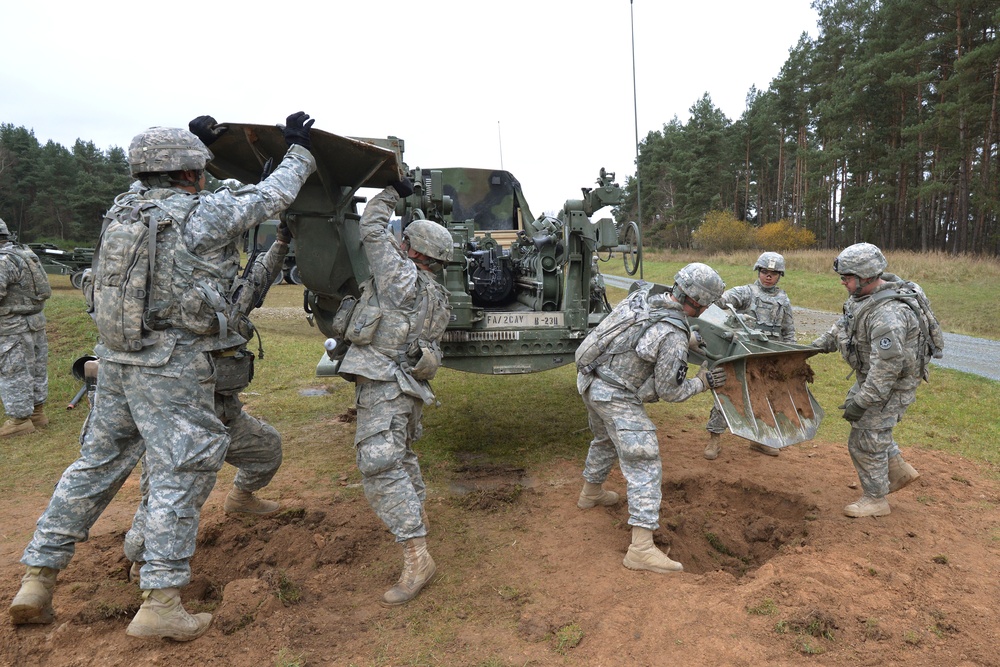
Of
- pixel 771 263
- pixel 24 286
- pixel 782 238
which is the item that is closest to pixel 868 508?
pixel 771 263

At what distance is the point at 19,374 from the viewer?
21.2 ft

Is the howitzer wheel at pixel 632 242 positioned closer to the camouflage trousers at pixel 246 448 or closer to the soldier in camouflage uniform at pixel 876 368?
the soldier in camouflage uniform at pixel 876 368

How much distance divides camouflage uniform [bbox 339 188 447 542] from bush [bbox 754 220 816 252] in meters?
32.3

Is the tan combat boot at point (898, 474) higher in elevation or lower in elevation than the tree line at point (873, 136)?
lower

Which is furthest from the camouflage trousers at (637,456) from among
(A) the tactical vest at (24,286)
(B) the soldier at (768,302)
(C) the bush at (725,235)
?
(C) the bush at (725,235)

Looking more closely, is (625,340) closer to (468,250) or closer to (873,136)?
(468,250)

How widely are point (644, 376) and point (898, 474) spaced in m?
2.06

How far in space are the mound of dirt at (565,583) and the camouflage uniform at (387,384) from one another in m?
0.49

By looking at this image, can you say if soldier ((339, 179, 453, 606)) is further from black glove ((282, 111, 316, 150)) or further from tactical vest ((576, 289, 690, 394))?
tactical vest ((576, 289, 690, 394))

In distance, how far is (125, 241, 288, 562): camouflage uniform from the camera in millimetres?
3369

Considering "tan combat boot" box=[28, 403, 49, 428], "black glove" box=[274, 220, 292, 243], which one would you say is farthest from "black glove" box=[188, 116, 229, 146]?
"tan combat boot" box=[28, 403, 49, 428]

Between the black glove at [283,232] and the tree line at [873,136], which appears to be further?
the tree line at [873,136]

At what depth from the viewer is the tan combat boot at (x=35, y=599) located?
2.87 meters

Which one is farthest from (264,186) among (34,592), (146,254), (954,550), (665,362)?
(954,550)
